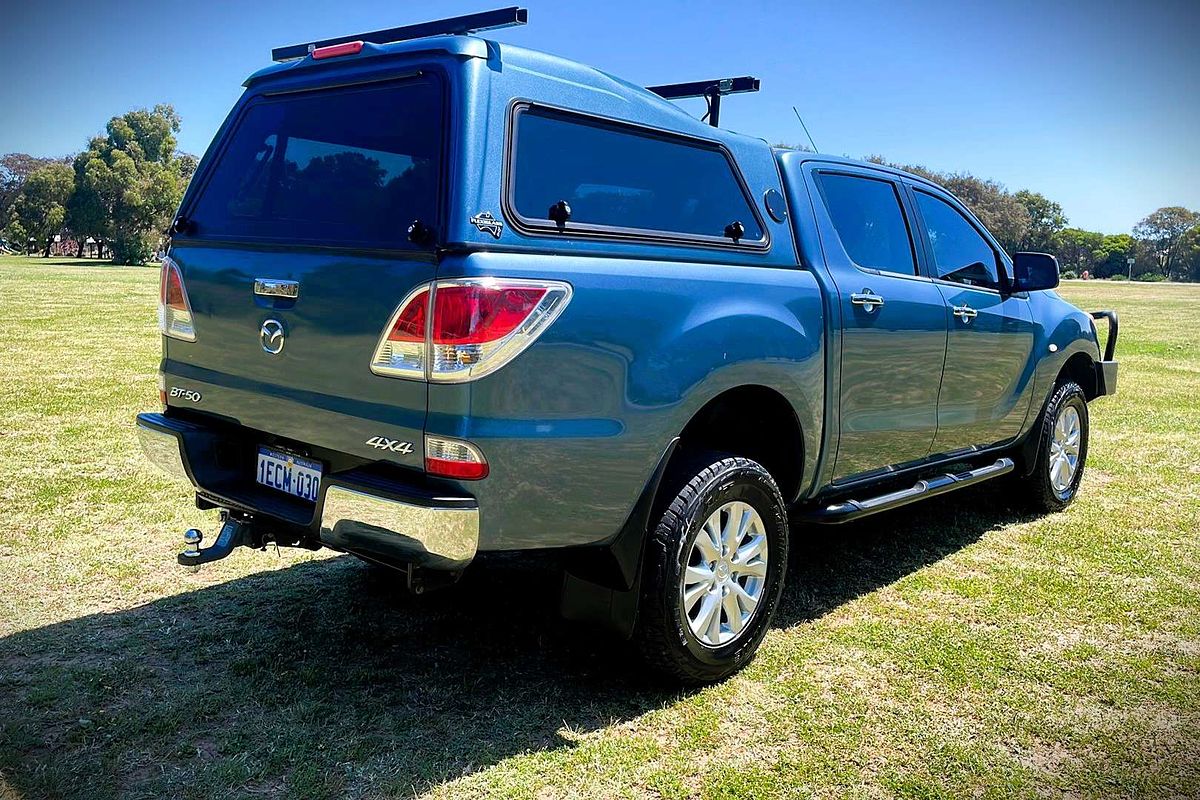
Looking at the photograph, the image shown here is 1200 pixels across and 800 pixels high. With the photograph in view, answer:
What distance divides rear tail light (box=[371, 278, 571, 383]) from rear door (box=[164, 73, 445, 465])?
54mm

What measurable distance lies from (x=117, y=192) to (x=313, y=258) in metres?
80.7

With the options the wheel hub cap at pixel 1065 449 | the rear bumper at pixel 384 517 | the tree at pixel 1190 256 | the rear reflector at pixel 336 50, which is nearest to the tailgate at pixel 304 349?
the rear bumper at pixel 384 517

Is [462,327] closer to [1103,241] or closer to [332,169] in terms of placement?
[332,169]

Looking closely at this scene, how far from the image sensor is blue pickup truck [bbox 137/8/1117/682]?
114 inches

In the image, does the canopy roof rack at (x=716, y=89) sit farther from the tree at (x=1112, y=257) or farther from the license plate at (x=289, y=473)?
the tree at (x=1112, y=257)

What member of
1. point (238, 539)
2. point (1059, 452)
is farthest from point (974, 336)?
point (238, 539)

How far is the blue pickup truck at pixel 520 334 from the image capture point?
2.89 metres

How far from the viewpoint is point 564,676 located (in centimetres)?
371

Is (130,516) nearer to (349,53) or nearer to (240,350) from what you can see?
(240,350)

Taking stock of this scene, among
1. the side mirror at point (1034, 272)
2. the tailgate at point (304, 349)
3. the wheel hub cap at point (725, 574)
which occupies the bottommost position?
the wheel hub cap at point (725, 574)

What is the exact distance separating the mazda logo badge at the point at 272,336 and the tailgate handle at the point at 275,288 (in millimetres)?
93

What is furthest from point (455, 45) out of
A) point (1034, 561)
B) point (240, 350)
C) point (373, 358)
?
point (1034, 561)

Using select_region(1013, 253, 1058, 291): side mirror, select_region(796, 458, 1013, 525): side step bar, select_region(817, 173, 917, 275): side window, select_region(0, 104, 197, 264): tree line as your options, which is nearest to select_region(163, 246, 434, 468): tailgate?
select_region(796, 458, 1013, 525): side step bar

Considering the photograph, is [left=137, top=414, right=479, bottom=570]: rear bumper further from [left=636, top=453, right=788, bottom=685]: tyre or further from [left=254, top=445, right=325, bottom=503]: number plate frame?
[left=636, top=453, right=788, bottom=685]: tyre
